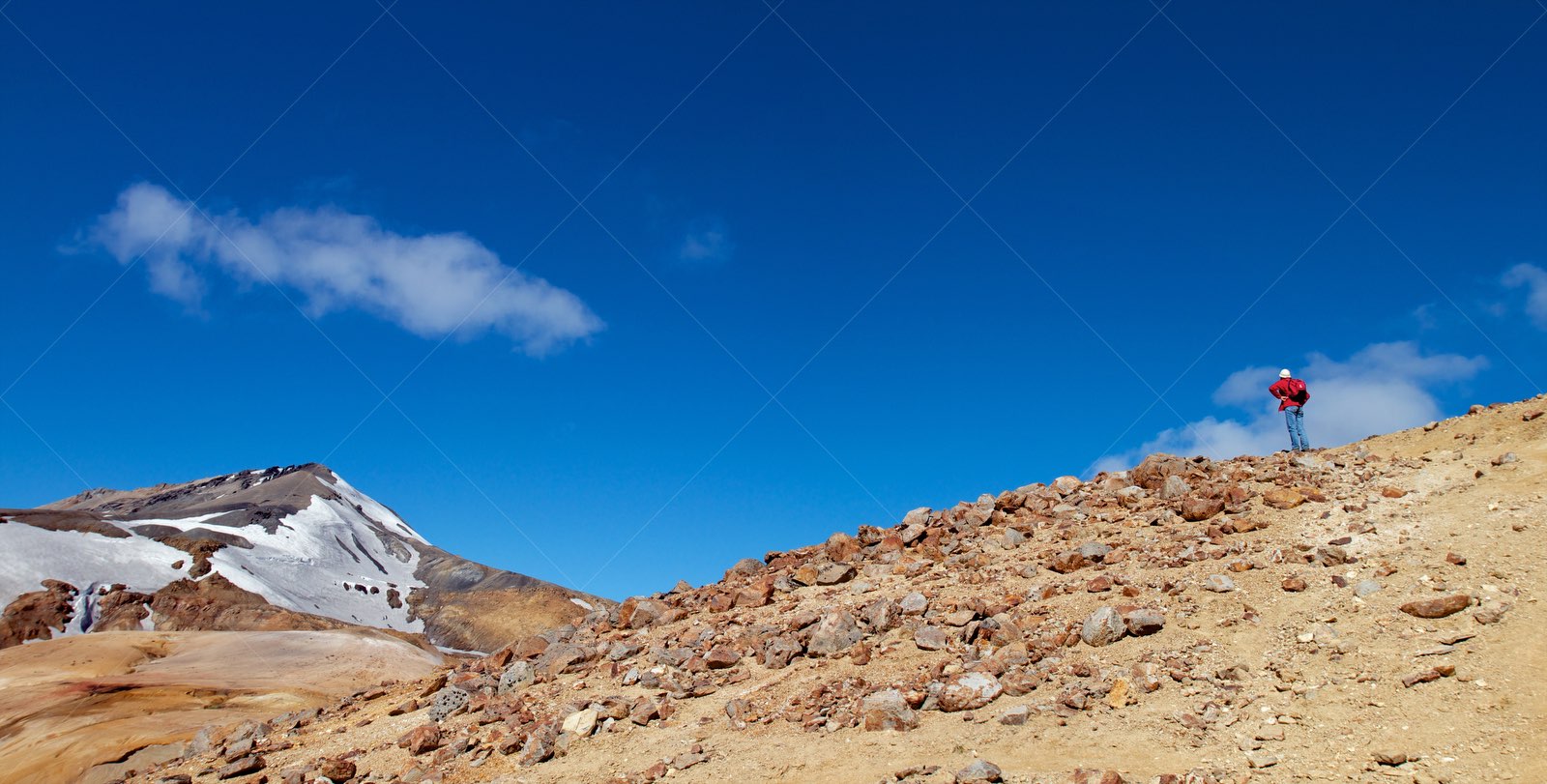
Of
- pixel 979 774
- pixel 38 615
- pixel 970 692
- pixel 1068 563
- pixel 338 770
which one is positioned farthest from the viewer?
pixel 38 615

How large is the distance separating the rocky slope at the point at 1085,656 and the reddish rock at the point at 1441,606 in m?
0.02

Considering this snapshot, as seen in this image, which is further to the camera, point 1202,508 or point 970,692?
point 1202,508

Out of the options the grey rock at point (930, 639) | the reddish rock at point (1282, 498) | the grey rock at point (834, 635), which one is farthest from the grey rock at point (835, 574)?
the reddish rock at point (1282, 498)

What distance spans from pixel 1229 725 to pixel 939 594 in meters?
5.64

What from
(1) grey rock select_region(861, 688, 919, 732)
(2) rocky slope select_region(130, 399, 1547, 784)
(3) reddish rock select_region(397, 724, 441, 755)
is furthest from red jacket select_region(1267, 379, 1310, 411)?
(3) reddish rock select_region(397, 724, 441, 755)

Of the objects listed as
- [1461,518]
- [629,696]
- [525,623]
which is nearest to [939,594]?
[629,696]

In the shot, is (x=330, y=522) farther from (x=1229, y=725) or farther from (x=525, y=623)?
(x=1229, y=725)

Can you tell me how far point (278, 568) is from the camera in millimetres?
85250

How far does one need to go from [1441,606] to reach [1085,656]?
161 inches

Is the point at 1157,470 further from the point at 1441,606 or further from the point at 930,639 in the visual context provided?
the point at 930,639

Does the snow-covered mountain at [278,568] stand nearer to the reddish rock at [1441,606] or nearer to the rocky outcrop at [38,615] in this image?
the rocky outcrop at [38,615]

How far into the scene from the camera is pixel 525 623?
3324 inches

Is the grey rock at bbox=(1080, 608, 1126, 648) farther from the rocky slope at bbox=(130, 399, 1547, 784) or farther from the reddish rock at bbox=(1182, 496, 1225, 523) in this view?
the reddish rock at bbox=(1182, 496, 1225, 523)

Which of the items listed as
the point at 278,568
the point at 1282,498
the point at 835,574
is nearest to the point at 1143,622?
the point at 1282,498
